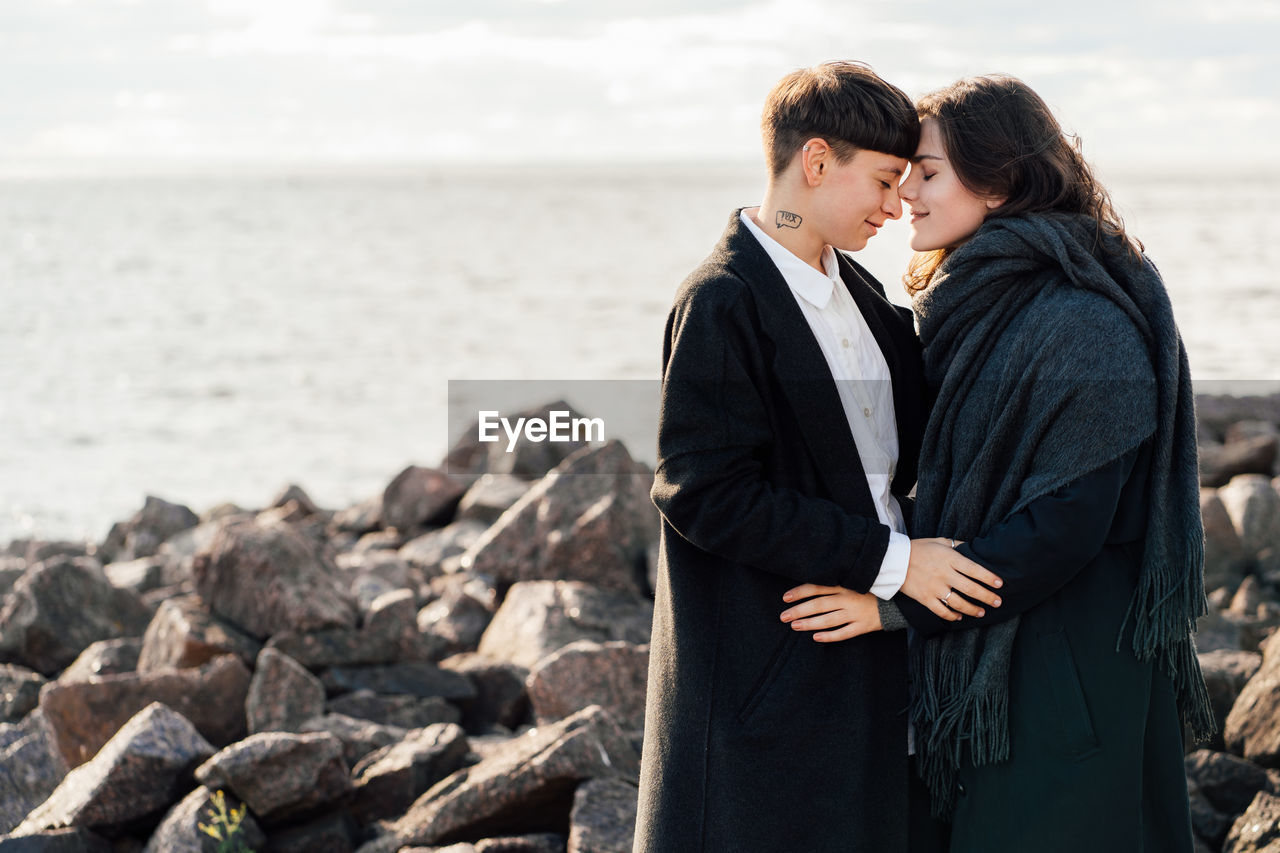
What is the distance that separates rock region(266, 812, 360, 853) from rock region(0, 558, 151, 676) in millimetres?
2992

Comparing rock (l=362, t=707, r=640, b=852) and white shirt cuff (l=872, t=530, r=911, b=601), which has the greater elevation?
white shirt cuff (l=872, t=530, r=911, b=601)

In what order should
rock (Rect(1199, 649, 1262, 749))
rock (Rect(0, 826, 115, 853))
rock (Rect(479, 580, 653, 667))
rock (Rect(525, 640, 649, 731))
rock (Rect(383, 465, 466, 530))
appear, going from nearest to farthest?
rock (Rect(0, 826, 115, 853)) < rock (Rect(1199, 649, 1262, 749)) < rock (Rect(525, 640, 649, 731)) < rock (Rect(479, 580, 653, 667)) < rock (Rect(383, 465, 466, 530))

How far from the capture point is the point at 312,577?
19.3ft

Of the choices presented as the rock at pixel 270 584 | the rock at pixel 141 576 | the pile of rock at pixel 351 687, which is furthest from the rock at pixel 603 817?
the rock at pixel 141 576

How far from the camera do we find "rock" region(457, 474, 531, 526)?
339 inches

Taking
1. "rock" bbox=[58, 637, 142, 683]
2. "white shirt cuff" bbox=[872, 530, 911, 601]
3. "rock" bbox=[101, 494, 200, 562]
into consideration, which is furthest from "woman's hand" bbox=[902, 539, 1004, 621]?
"rock" bbox=[101, 494, 200, 562]

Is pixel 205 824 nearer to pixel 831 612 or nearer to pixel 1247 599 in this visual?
pixel 831 612

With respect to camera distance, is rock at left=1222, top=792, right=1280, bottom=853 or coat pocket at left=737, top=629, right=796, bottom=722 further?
rock at left=1222, top=792, right=1280, bottom=853

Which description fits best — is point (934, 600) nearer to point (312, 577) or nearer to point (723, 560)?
point (723, 560)

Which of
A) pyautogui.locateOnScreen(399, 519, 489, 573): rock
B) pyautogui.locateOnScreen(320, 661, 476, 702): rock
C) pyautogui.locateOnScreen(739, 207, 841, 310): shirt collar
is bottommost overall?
pyautogui.locateOnScreen(399, 519, 489, 573): rock

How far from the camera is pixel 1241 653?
4844 millimetres

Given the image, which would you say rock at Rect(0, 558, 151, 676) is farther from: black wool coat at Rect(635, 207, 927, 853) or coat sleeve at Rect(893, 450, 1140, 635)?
coat sleeve at Rect(893, 450, 1140, 635)

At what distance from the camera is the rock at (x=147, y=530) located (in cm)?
1063

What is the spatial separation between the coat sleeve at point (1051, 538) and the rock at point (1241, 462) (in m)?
7.28
